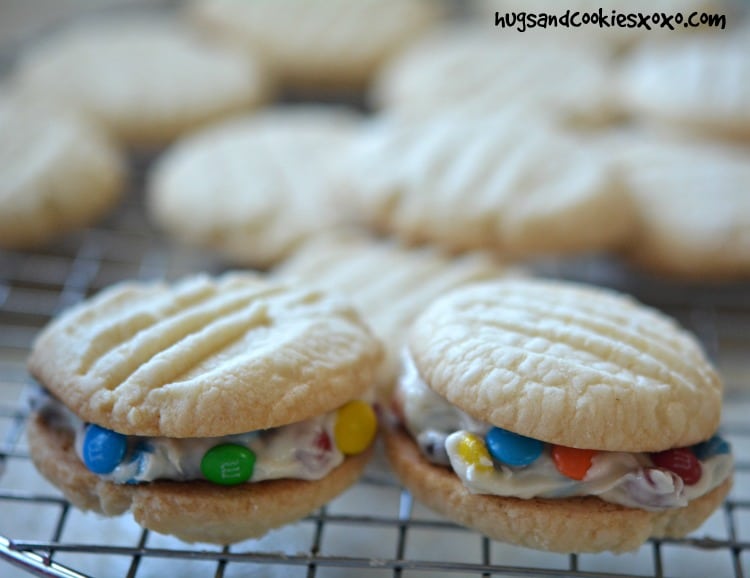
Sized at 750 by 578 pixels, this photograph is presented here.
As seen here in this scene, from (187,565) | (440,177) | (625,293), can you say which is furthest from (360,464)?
(625,293)

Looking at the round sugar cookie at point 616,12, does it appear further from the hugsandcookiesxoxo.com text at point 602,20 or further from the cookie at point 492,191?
the cookie at point 492,191

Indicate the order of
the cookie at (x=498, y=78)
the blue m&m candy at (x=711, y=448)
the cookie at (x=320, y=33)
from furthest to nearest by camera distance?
the cookie at (x=320, y=33)
the cookie at (x=498, y=78)
the blue m&m candy at (x=711, y=448)

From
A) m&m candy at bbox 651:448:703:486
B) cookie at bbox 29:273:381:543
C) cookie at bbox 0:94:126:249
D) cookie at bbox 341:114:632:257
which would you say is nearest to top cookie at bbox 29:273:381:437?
cookie at bbox 29:273:381:543

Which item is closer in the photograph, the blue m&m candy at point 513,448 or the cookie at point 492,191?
the blue m&m candy at point 513,448

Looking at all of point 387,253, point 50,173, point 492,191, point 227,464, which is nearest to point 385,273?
point 387,253

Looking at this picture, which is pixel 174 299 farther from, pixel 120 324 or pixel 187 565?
pixel 187 565

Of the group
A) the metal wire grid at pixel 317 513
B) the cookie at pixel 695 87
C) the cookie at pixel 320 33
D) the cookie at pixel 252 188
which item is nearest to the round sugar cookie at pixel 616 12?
the cookie at pixel 695 87

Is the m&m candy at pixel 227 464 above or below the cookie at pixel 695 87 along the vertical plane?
below
